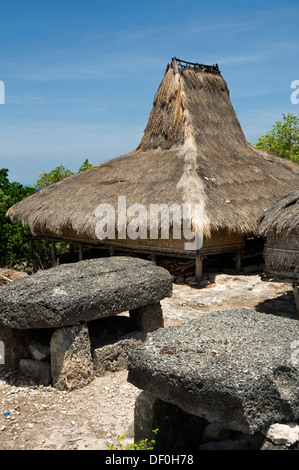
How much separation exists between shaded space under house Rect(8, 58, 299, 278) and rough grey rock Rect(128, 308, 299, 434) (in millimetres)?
5967

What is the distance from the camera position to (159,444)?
12.3ft

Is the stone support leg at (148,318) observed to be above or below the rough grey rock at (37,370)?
above

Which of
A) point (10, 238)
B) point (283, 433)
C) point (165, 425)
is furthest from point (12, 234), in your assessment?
point (283, 433)

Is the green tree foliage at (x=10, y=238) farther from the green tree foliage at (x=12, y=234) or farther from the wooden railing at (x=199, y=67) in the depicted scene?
the wooden railing at (x=199, y=67)

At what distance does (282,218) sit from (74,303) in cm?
423

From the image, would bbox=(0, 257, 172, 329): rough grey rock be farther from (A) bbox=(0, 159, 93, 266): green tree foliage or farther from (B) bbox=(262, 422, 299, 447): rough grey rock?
(A) bbox=(0, 159, 93, 266): green tree foliage

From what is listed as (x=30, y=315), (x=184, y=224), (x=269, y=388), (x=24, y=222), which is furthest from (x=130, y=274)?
(x=24, y=222)

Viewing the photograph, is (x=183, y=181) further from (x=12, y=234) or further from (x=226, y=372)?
(x=226, y=372)

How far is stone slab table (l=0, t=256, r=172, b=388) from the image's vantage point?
516 cm

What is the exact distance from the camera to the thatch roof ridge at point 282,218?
7.46m

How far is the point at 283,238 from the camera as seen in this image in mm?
7762

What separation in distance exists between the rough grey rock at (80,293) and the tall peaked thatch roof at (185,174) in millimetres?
4000

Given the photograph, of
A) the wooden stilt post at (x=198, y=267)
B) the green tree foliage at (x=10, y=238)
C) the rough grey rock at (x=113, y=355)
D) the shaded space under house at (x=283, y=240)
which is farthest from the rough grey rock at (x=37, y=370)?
the green tree foliage at (x=10, y=238)

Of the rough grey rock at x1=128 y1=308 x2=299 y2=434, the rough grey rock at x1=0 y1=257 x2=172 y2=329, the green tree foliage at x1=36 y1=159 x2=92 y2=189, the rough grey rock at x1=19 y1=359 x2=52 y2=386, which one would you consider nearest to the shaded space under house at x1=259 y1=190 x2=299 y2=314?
the rough grey rock at x1=0 y1=257 x2=172 y2=329
